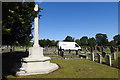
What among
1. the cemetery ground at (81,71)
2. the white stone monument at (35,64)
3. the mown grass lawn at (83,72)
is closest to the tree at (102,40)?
the cemetery ground at (81,71)

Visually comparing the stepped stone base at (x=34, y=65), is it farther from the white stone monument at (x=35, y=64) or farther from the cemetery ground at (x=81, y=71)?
the cemetery ground at (x=81, y=71)

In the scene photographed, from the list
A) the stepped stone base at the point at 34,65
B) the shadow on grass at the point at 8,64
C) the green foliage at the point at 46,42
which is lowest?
the shadow on grass at the point at 8,64

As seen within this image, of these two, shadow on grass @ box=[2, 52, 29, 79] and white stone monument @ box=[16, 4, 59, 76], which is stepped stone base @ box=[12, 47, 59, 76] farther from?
shadow on grass @ box=[2, 52, 29, 79]

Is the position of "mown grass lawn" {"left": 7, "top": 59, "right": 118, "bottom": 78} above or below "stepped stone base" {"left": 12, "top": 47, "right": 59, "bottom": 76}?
below

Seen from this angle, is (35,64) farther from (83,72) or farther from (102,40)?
(102,40)

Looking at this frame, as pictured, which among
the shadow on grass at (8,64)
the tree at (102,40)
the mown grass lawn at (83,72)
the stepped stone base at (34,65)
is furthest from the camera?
the tree at (102,40)

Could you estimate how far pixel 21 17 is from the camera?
24.3ft

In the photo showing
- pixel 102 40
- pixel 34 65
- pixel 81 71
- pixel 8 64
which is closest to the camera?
pixel 34 65

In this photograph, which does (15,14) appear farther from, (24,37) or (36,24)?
(24,37)

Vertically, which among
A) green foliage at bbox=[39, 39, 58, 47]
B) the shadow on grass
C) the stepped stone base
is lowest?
the shadow on grass

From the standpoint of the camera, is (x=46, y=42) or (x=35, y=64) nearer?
(x=35, y=64)

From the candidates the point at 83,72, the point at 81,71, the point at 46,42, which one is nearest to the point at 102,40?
the point at 46,42

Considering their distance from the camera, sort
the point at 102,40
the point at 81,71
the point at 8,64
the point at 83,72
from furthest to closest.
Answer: the point at 102,40 → the point at 8,64 → the point at 81,71 → the point at 83,72

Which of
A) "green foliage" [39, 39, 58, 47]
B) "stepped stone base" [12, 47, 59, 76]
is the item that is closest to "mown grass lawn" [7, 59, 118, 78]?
"stepped stone base" [12, 47, 59, 76]
